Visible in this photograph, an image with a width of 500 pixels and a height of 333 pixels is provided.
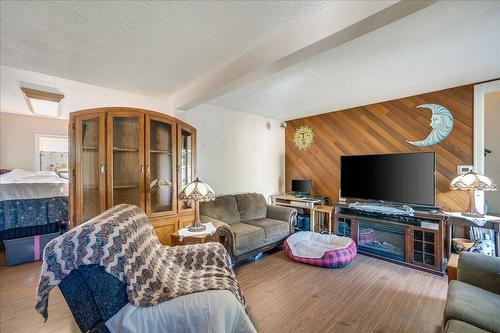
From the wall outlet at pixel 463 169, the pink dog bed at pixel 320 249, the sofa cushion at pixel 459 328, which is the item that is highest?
the wall outlet at pixel 463 169

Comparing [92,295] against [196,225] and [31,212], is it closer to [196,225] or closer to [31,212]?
[196,225]

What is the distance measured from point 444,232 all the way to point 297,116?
301cm

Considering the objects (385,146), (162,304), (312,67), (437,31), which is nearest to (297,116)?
(385,146)

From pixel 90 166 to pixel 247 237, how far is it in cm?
206

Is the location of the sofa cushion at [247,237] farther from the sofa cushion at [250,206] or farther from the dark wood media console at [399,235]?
the dark wood media console at [399,235]

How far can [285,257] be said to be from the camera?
322 cm

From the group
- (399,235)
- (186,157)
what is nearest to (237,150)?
(186,157)

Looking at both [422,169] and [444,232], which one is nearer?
[444,232]

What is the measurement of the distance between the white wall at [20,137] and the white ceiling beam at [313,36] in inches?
170

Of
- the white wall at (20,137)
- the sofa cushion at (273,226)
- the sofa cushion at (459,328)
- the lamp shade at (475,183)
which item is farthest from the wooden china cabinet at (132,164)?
the lamp shade at (475,183)

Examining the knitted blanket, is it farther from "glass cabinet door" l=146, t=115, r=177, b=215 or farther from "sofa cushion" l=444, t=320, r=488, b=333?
"sofa cushion" l=444, t=320, r=488, b=333

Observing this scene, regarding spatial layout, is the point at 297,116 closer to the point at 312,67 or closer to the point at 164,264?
the point at 312,67

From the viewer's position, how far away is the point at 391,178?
3.20 metres

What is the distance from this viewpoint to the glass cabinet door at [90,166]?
233 cm
